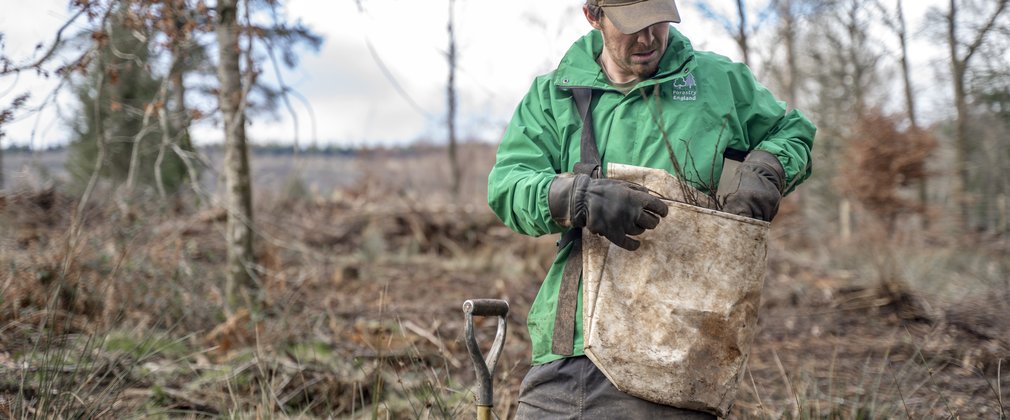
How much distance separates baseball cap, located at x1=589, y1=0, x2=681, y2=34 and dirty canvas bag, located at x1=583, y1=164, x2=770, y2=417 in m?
0.50

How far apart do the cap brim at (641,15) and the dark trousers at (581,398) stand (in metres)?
1.04

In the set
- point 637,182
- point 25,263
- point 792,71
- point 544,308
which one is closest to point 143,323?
point 25,263

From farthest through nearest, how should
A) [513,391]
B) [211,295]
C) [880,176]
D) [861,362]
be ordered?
1. [880,176]
2. [211,295]
3. [861,362]
4. [513,391]

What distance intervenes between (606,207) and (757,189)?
1.69 feet

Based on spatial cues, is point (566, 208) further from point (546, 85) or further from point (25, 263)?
point (25, 263)

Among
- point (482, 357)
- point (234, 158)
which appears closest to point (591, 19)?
point (482, 357)

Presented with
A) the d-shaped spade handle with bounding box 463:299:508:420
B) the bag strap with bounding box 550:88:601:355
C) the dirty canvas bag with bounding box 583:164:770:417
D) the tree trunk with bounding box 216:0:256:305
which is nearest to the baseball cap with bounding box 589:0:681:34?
the bag strap with bounding box 550:88:601:355

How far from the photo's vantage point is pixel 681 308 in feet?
7.14

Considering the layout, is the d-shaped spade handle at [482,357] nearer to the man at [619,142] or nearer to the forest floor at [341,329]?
the man at [619,142]

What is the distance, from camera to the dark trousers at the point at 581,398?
2250mm

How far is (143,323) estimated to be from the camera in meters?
5.08

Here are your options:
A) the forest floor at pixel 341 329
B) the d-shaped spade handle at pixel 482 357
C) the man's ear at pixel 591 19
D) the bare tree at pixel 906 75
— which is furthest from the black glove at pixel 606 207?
the bare tree at pixel 906 75

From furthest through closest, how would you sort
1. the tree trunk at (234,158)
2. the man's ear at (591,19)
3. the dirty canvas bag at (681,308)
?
the tree trunk at (234,158) → the man's ear at (591,19) → the dirty canvas bag at (681,308)

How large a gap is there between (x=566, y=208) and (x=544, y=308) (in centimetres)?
44
